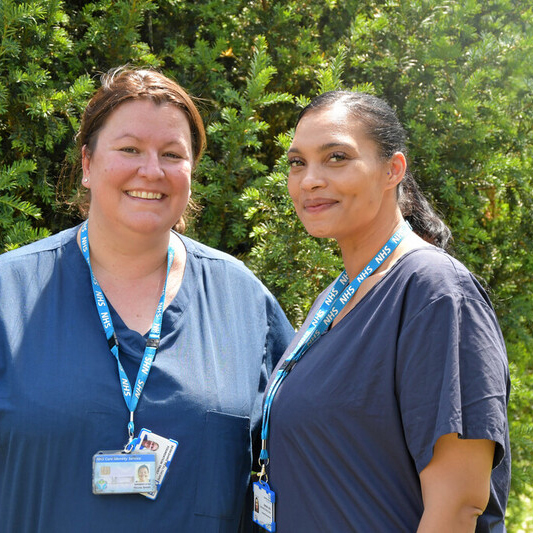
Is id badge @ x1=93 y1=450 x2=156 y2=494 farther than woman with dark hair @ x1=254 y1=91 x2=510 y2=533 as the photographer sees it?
Yes

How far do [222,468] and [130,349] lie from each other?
481mm

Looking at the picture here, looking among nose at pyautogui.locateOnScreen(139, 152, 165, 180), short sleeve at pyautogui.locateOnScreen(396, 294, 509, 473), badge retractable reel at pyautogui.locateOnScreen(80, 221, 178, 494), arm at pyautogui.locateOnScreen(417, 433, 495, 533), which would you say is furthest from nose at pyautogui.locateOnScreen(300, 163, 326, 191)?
arm at pyautogui.locateOnScreen(417, 433, 495, 533)

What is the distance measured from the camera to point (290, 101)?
3.49 metres

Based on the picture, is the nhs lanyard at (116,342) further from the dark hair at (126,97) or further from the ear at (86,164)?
the dark hair at (126,97)

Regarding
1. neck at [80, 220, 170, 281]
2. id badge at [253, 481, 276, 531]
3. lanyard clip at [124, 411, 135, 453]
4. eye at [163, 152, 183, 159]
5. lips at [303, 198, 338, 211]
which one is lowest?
id badge at [253, 481, 276, 531]

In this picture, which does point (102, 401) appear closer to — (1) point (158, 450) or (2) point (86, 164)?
(1) point (158, 450)

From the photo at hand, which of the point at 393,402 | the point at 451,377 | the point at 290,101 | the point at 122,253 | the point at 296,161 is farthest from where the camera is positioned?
the point at 290,101

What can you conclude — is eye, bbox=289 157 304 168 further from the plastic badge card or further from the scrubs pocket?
the plastic badge card

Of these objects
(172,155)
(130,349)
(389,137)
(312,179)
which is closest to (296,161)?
(312,179)

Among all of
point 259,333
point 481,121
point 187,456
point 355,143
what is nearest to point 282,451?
point 187,456

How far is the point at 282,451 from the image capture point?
205 centimetres

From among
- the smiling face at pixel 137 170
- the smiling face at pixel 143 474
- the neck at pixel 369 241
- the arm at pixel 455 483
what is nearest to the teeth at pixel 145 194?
the smiling face at pixel 137 170

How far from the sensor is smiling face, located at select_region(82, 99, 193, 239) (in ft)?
7.66

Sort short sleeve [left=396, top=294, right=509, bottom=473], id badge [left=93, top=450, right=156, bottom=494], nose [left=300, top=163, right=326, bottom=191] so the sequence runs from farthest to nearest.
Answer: nose [left=300, top=163, right=326, bottom=191], id badge [left=93, top=450, right=156, bottom=494], short sleeve [left=396, top=294, right=509, bottom=473]
